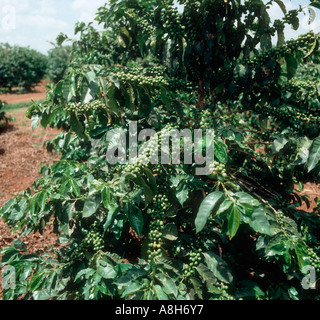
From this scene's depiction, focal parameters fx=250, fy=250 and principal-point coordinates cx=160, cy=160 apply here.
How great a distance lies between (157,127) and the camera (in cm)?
203

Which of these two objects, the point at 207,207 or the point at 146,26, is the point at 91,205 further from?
the point at 146,26

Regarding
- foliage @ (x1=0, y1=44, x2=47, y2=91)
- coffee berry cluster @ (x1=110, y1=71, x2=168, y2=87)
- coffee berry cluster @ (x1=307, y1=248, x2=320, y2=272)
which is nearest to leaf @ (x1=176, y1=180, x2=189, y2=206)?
coffee berry cluster @ (x1=110, y1=71, x2=168, y2=87)

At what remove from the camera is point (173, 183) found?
5.49 feet

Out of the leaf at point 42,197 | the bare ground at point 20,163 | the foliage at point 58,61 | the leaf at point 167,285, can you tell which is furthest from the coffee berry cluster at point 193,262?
the foliage at point 58,61

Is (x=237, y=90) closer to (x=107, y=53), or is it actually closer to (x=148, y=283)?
(x=148, y=283)

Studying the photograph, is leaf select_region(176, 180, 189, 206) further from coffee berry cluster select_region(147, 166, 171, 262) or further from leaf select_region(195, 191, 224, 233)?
leaf select_region(195, 191, 224, 233)

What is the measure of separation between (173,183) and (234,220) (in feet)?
1.85

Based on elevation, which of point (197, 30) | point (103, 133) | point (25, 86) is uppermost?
point (25, 86)

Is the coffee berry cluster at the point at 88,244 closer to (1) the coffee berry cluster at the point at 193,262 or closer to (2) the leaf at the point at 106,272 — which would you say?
(2) the leaf at the point at 106,272

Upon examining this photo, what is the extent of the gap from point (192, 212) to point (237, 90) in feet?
3.59

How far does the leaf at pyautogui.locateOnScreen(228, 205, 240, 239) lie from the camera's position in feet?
3.88

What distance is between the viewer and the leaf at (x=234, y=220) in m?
1.18
